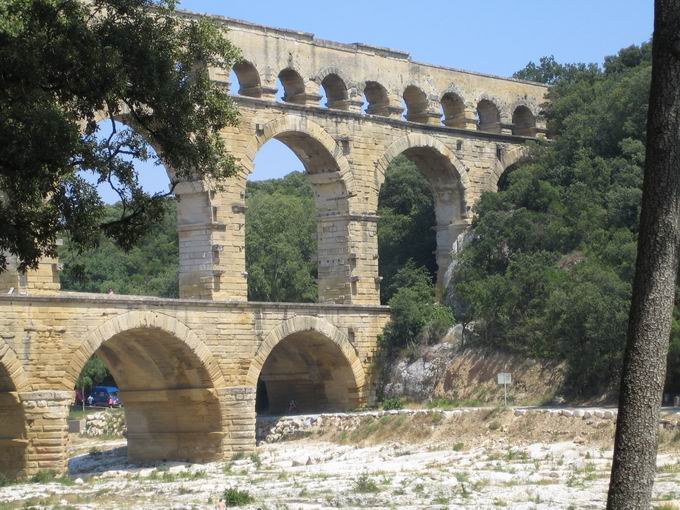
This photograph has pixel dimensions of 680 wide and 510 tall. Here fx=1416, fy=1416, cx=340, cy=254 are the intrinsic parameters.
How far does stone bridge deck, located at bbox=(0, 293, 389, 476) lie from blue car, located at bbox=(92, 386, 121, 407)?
1416 cm

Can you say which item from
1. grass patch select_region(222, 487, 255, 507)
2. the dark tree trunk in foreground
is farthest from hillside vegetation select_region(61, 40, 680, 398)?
the dark tree trunk in foreground

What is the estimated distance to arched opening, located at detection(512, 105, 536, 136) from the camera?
46.1 meters

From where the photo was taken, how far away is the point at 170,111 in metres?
18.6

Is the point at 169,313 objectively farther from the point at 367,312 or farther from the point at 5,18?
the point at 5,18

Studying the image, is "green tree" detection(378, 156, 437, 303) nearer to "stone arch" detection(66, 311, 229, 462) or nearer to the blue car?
"stone arch" detection(66, 311, 229, 462)

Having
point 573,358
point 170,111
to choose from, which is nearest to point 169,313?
point 573,358

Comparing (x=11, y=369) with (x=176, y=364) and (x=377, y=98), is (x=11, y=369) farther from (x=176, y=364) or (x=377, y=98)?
(x=377, y=98)

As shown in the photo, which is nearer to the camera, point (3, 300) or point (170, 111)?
point (170, 111)

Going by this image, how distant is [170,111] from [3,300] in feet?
43.5

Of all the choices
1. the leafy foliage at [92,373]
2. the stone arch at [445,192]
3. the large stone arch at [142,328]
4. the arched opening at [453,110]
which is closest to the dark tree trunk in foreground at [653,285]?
the large stone arch at [142,328]

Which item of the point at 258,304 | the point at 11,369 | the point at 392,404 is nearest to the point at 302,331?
the point at 258,304

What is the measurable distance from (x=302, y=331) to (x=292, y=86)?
679 centimetres

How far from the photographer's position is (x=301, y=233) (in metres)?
55.3

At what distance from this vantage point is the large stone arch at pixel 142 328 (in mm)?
31828
